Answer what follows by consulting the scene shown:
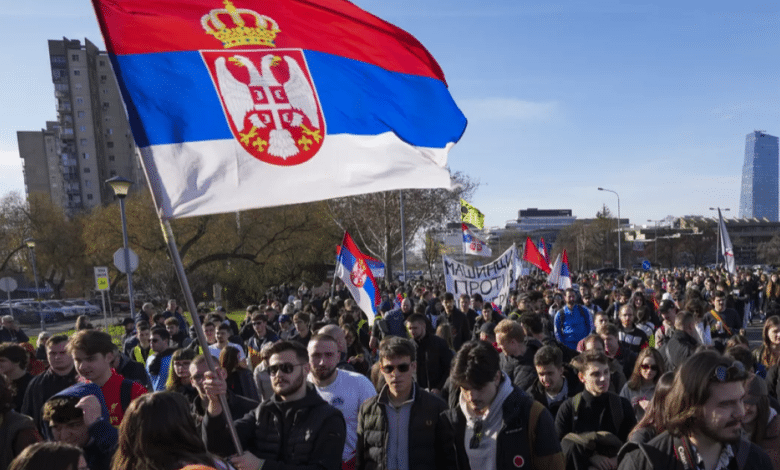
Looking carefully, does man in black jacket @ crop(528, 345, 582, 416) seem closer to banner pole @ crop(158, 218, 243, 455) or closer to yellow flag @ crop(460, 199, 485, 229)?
banner pole @ crop(158, 218, 243, 455)

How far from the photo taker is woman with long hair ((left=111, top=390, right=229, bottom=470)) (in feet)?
7.90

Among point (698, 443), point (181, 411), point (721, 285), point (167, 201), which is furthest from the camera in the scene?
point (721, 285)

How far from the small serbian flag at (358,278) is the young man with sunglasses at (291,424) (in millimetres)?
6317

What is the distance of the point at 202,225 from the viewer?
33156 mm

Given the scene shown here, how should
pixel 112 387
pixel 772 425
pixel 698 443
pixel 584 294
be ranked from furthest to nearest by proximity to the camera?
pixel 584 294
pixel 112 387
pixel 772 425
pixel 698 443

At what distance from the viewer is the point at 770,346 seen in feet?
17.7

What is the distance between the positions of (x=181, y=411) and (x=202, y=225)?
32172 millimetres

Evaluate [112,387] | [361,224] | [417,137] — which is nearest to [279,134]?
[417,137]

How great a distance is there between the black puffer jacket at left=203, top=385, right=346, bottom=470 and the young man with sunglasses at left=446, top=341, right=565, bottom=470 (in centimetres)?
75

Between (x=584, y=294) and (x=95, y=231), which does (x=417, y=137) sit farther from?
Result: (x=95, y=231)

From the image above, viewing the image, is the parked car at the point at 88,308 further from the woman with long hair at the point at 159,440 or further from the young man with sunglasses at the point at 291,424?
the woman with long hair at the point at 159,440

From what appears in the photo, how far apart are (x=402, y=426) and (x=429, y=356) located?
327 centimetres

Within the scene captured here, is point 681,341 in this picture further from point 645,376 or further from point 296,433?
point 296,433

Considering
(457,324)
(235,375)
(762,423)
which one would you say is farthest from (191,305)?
(457,324)
